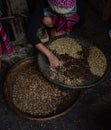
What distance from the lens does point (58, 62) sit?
1.71 meters

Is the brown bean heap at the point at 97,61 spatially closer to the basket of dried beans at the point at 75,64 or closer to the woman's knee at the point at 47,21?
the basket of dried beans at the point at 75,64

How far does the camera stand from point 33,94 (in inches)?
69.1

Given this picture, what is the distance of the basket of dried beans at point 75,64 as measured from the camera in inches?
64.3

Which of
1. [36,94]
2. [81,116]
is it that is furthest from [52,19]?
[81,116]

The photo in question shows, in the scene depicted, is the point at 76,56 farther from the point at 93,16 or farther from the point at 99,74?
the point at 93,16

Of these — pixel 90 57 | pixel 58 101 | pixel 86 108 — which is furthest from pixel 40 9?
pixel 86 108

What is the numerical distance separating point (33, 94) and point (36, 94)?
0.07ft

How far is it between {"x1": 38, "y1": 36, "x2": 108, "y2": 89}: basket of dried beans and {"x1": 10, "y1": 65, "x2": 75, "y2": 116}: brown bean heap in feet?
0.47

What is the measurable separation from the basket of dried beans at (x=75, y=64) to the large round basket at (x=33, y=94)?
0.12 metres

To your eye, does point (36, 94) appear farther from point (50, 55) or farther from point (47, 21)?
point (47, 21)

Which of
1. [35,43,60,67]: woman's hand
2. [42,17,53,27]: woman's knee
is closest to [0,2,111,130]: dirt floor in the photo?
[35,43,60,67]: woman's hand

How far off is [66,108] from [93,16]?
977mm

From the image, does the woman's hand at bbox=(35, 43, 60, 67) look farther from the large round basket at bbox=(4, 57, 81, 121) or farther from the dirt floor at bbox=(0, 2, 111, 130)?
the dirt floor at bbox=(0, 2, 111, 130)

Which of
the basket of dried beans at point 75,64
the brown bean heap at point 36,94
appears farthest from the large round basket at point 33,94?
the basket of dried beans at point 75,64
